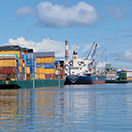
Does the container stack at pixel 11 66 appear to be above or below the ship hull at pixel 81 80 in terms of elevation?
above

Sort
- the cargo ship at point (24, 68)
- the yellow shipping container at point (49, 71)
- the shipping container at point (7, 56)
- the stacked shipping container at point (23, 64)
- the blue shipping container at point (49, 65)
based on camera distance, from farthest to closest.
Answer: the yellow shipping container at point (49, 71) → the blue shipping container at point (49, 65) → the stacked shipping container at point (23, 64) → the cargo ship at point (24, 68) → the shipping container at point (7, 56)

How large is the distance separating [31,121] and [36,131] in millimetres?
3314

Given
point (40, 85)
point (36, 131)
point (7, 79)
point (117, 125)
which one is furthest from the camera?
point (40, 85)

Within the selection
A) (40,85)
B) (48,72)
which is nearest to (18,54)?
(40,85)

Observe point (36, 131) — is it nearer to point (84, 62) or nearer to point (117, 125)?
point (117, 125)

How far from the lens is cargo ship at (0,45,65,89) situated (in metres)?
82.7

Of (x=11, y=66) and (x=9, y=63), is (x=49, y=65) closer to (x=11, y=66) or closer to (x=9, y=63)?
(x=9, y=63)

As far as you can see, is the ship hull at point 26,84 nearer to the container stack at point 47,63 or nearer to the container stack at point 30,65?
the container stack at point 30,65

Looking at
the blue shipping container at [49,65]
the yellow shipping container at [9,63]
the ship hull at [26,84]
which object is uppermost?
the blue shipping container at [49,65]

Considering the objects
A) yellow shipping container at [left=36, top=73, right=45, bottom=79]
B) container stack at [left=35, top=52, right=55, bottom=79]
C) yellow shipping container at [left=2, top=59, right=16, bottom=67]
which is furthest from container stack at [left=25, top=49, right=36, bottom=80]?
container stack at [left=35, top=52, right=55, bottom=79]

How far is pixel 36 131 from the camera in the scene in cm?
1644

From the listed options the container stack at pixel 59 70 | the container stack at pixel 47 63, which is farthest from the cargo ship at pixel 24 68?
the container stack at pixel 59 70

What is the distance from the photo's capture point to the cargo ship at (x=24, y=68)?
8269 cm

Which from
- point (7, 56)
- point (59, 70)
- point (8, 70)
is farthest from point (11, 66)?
point (59, 70)
